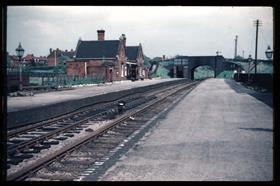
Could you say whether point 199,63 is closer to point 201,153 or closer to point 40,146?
point 40,146

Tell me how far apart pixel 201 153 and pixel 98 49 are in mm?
52134

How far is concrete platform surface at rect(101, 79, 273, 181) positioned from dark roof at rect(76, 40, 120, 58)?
45297mm

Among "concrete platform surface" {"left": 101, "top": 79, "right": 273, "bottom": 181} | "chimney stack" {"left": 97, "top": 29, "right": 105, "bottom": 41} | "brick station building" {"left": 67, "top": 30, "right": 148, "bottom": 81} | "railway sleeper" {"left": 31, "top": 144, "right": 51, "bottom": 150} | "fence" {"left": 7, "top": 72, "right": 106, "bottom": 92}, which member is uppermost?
"chimney stack" {"left": 97, "top": 29, "right": 105, "bottom": 41}

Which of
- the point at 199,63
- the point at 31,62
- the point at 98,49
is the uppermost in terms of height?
the point at 98,49

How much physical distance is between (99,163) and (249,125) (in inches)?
274

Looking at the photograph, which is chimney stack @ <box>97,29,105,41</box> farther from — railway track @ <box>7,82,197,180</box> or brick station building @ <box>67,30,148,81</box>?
railway track @ <box>7,82,197,180</box>

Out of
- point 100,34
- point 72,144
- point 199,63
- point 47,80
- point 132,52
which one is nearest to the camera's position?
point 72,144

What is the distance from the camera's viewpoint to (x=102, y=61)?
183 ft

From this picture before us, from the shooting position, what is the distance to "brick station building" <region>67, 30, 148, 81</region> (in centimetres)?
5315

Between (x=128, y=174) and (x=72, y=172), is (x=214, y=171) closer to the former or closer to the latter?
(x=128, y=174)

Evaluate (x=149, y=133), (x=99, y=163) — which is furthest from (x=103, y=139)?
(x=99, y=163)

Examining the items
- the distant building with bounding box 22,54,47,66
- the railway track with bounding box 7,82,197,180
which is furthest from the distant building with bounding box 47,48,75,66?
the railway track with bounding box 7,82,197,180

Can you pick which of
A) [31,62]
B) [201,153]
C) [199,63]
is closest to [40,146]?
[201,153]
